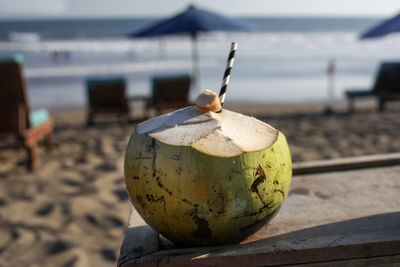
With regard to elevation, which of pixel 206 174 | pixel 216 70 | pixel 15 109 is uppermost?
pixel 206 174

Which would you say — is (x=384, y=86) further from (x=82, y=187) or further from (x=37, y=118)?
(x=82, y=187)

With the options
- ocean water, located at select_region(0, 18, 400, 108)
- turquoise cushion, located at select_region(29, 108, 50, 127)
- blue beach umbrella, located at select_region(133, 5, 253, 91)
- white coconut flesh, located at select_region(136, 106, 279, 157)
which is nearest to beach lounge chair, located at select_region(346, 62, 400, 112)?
ocean water, located at select_region(0, 18, 400, 108)

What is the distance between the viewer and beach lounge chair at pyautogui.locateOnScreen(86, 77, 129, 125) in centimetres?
888

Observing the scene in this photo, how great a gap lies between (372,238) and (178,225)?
56cm

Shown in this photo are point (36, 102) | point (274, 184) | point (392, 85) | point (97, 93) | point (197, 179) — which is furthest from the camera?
point (36, 102)

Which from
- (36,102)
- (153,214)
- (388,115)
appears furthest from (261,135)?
(36,102)

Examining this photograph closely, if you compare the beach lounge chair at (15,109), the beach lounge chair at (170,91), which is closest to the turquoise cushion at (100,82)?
the beach lounge chair at (170,91)

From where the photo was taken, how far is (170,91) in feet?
29.2

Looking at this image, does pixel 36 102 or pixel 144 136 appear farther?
pixel 36 102

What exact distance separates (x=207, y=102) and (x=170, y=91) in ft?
24.8

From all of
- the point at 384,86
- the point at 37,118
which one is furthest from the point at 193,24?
the point at 384,86

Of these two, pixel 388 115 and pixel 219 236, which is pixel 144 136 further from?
pixel 388 115

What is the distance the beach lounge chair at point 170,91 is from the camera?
8820 millimetres

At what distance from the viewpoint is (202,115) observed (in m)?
1.39
